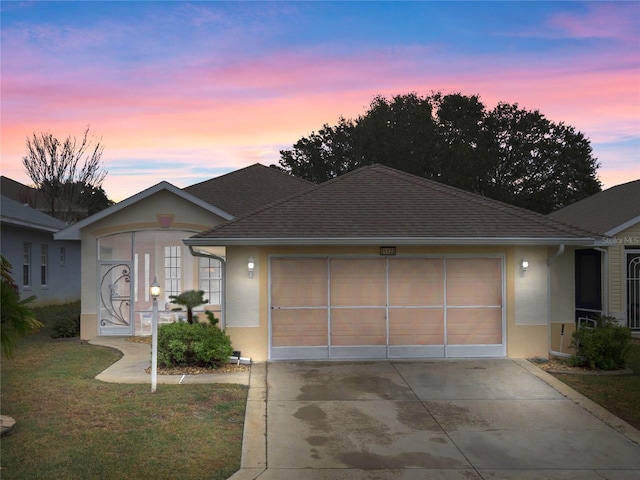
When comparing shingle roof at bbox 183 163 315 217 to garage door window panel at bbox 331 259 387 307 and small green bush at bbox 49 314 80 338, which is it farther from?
garage door window panel at bbox 331 259 387 307

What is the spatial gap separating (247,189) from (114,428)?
15471 mm

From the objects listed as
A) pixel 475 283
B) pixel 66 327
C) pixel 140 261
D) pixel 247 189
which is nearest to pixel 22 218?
pixel 66 327

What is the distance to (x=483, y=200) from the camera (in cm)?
1585

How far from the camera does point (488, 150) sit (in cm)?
4312

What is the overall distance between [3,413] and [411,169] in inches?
1435

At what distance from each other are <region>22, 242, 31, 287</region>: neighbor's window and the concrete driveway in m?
18.2

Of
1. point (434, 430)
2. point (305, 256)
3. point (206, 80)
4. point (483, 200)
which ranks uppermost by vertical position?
point (206, 80)

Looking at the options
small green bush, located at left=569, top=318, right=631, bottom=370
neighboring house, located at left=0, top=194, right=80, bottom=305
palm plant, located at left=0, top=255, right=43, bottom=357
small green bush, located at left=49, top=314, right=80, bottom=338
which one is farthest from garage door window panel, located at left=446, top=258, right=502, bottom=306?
neighboring house, located at left=0, top=194, right=80, bottom=305

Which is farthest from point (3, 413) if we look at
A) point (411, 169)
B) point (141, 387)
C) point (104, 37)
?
point (411, 169)

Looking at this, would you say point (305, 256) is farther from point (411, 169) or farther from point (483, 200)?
point (411, 169)

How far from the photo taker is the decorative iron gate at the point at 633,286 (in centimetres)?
1905

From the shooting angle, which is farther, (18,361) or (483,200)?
(483,200)

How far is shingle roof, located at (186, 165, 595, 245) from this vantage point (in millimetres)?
13492

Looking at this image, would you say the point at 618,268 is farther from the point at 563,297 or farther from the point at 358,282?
the point at 358,282
